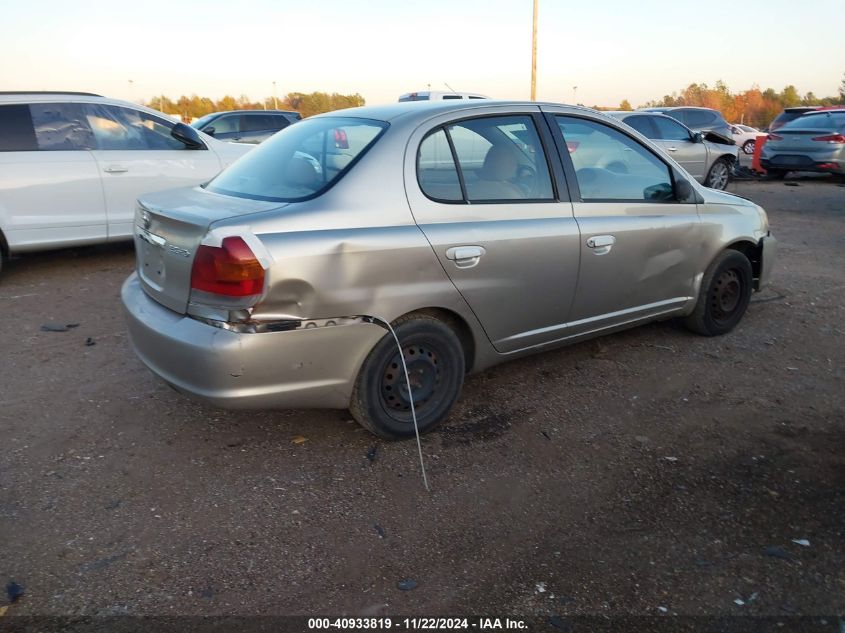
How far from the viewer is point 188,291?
334 cm

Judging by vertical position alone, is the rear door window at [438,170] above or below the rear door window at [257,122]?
above

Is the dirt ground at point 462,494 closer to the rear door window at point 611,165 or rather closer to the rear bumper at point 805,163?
the rear door window at point 611,165

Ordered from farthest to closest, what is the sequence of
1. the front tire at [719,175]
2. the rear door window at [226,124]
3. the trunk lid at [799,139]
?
the rear door window at [226,124] < the trunk lid at [799,139] < the front tire at [719,175]

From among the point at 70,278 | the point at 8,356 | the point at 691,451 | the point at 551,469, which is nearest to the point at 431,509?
the point at 551,469

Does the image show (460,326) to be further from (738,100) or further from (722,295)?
(738,100)

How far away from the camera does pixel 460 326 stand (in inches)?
155

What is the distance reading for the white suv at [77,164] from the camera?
6770 mm

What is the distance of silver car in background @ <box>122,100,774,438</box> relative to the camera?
10.6 feet

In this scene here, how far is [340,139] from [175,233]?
1.03m

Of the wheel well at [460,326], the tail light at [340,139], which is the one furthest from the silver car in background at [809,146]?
the tail light at [340,139]

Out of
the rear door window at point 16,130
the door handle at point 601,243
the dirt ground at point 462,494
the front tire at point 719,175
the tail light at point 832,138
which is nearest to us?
the dirt ground at point 462,494

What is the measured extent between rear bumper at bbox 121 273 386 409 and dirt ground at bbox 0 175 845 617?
0.43 meters

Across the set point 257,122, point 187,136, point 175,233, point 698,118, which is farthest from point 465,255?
point 698,118

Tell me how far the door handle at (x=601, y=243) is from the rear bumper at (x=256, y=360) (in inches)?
59.2
